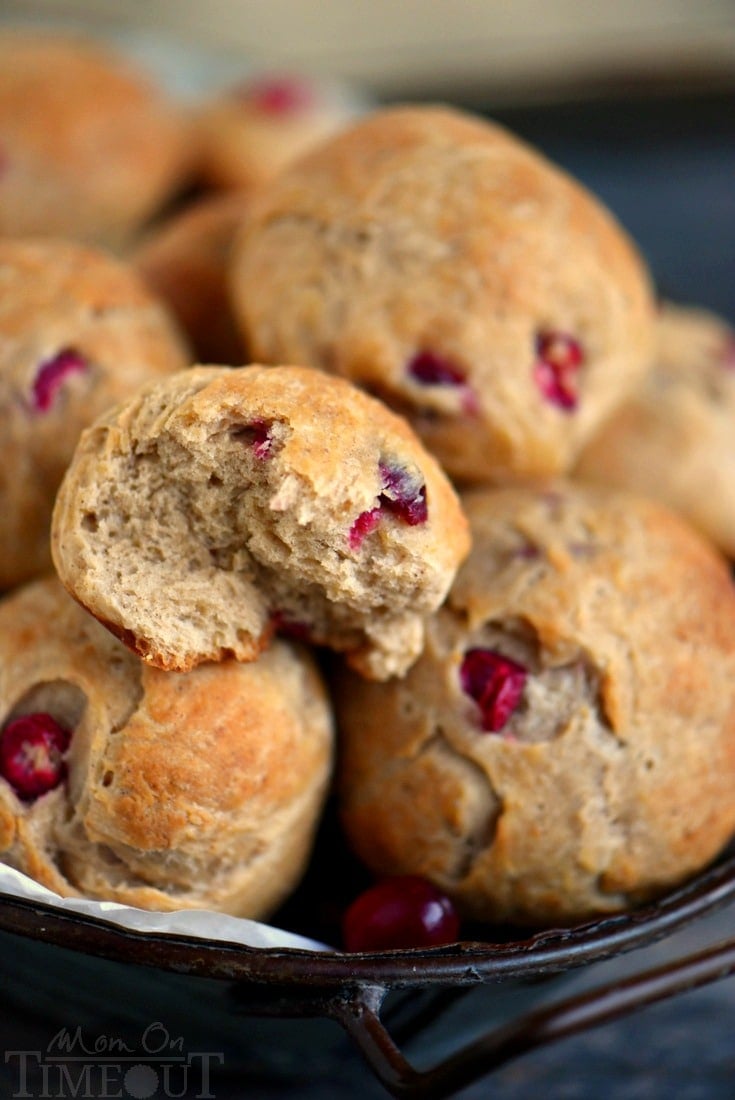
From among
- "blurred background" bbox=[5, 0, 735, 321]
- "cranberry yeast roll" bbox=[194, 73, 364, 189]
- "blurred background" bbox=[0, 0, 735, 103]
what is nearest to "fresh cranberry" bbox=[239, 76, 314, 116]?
"cranberry yeast roll" bbox=[194, 73, 364, 189]

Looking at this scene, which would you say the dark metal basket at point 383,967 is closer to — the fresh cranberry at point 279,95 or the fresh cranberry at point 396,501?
the fresh cranberry at point 396,501

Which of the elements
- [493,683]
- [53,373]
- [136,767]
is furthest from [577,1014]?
[53,373]

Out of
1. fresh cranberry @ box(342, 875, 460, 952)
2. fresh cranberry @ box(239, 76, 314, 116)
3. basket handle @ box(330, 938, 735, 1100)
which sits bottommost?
basket handle @ box(330, 938, 735, 1100)

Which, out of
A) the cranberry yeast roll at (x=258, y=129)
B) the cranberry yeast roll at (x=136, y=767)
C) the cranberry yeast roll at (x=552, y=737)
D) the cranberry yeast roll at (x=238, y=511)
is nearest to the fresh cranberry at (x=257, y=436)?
the cranberry yeast roll at (x=238, y=511)

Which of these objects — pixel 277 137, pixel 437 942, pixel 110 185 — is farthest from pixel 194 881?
pixel 277 137

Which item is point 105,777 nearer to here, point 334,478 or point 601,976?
point 334,478

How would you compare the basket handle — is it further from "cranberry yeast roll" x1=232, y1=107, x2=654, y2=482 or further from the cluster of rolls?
"cranberry yeast roll" x1=232, y1=107, x2=654, y2=482
